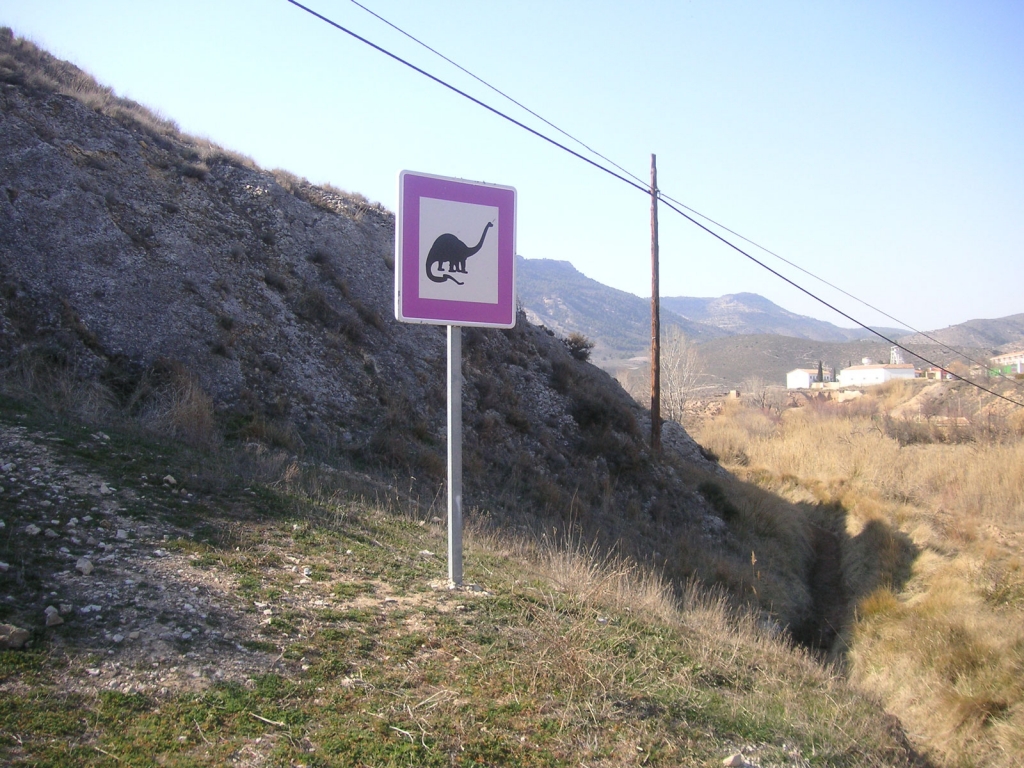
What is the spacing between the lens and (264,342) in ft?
42.9

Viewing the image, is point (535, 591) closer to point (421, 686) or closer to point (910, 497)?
point (421, 686)

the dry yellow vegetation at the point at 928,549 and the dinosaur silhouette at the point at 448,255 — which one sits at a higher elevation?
the dinosaur silhouette at the point at 448,255

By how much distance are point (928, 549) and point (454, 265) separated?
15.1 metres

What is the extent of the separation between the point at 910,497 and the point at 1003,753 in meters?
13.7

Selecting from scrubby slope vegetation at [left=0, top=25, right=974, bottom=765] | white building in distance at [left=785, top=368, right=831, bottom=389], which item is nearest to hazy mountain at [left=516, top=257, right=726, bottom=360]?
white building in distance at [left=785, top=368, right=831, bottom=389]

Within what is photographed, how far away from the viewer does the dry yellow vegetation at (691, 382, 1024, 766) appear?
328 inches

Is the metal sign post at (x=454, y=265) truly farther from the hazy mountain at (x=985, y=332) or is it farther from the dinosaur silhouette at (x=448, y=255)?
the hazy mountain at (x=985, y=332)

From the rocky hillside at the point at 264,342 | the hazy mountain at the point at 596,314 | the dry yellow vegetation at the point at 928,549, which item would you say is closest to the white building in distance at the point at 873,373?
the hazy mountain at the point at 596,314

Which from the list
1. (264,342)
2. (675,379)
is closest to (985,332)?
(675,379)

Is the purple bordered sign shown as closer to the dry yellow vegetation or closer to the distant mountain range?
the dry yellow vegetation

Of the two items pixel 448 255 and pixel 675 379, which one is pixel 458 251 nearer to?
pixel 448 255

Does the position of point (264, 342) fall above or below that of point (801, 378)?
below

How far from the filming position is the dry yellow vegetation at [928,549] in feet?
27.4

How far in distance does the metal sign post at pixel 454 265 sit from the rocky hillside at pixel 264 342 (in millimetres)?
4637
